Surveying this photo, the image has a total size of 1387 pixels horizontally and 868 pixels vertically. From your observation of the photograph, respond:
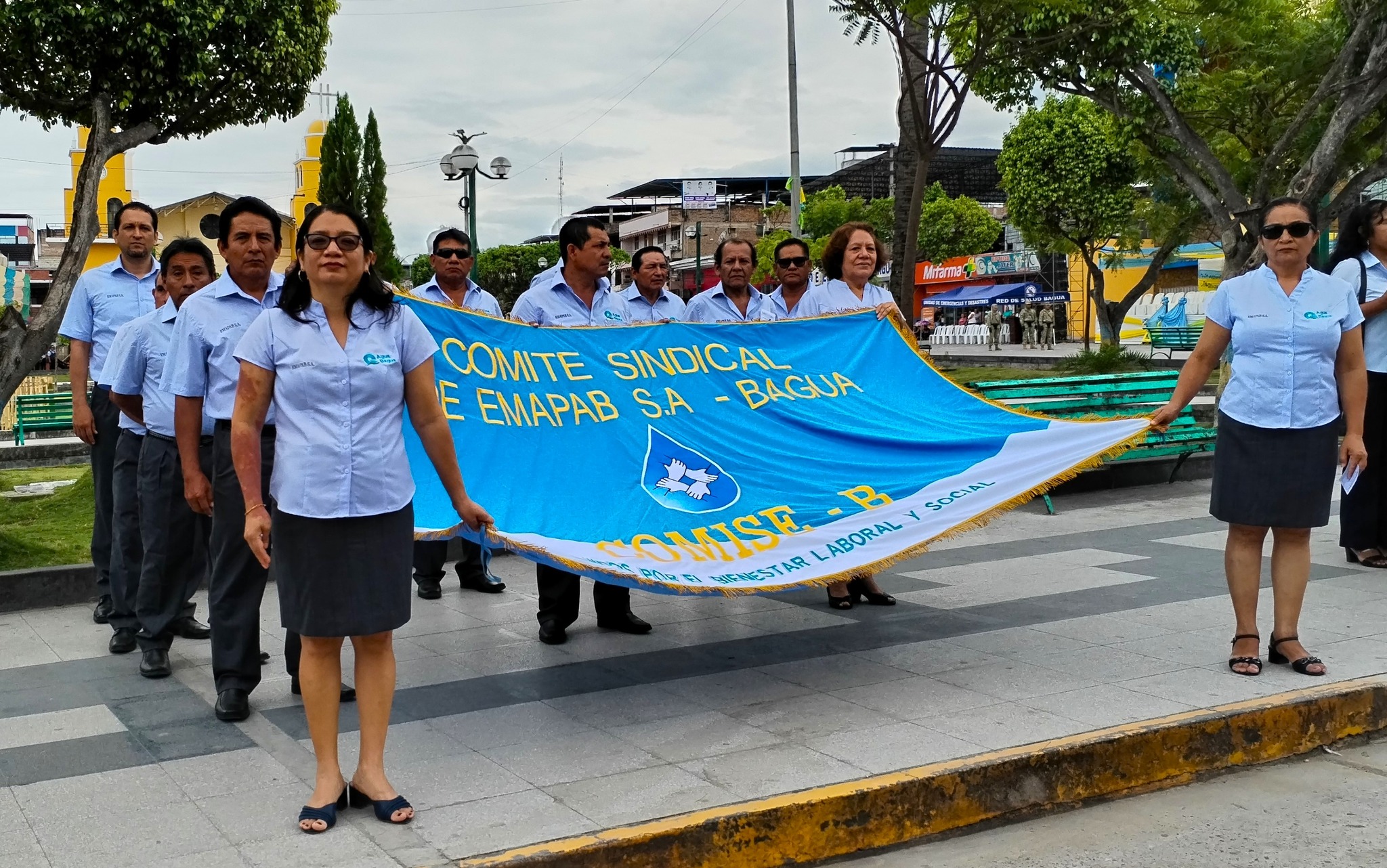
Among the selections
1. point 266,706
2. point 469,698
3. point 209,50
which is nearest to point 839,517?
point 469,698

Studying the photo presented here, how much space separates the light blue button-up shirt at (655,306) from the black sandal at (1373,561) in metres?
4.45

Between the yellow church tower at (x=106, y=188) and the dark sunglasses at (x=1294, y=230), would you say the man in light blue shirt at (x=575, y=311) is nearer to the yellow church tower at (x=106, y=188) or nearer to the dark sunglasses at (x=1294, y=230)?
the dark sunglasses at (x=1294, y=230)

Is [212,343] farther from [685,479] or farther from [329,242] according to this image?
[685,479]

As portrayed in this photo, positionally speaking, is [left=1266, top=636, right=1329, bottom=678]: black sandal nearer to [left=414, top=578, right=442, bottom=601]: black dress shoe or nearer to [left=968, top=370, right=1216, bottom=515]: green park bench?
[left=414, top=578, right=442, bottom=601]: black dress shoe

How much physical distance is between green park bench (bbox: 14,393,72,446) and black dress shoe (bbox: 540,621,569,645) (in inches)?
579

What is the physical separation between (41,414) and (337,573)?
17.5 m

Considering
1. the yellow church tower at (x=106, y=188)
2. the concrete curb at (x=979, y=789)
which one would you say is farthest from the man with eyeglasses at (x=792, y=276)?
the yellow church tower at (x=106, y=188)

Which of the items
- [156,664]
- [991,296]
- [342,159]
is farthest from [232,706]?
[991,296]

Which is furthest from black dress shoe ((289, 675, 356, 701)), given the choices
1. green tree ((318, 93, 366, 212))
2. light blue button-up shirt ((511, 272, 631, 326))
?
green tree ((318, 93, 366, 212))

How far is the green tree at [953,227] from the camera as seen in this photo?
56719mm

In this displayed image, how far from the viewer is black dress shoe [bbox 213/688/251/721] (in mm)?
5191

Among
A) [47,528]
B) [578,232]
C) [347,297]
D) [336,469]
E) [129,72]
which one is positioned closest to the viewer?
[336,469]

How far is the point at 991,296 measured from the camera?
53.1 m

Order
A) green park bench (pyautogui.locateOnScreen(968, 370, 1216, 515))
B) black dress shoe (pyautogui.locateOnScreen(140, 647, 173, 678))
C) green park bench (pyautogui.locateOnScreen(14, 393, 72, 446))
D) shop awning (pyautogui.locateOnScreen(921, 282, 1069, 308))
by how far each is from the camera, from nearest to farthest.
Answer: black dress shoe (pyautogui.locateOnScreen(140, 647, 173, 678)) → green park bench (pyautogui.locateOnScreen(968, 370, 1216, 515)) → green park bench (pyautogui.locateOnScreen(14, 393, 72, 446)) → shop awning (pyautogui.locateOnScreen(921, 282, 1069, 308))
